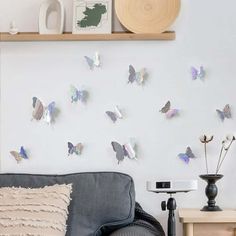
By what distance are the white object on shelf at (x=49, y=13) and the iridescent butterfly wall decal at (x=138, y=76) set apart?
45 cm

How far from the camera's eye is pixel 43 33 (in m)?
2.80

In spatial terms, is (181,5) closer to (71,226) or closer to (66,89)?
(66,89)

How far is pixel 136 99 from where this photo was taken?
9.31 ft

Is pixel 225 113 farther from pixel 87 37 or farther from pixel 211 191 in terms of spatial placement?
pixel 87 37

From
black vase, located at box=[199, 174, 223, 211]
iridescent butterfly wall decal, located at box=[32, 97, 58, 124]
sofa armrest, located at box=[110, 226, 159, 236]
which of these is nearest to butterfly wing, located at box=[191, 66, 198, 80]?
black vase, located at box=[199, 174, 223, 211]

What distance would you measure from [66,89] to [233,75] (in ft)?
3.12

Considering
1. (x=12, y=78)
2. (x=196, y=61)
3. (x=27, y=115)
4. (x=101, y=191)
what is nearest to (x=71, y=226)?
(x=101, y=191)

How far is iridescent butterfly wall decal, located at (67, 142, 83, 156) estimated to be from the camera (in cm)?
284

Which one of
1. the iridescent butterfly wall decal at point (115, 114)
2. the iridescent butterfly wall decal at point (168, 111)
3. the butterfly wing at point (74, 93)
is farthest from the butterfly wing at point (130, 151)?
the butterfly wing at point (74, 93)

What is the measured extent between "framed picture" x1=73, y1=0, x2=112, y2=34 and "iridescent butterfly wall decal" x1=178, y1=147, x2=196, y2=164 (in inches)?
31.3

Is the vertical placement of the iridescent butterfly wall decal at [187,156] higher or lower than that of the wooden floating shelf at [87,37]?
lower

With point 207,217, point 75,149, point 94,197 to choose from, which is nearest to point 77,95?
point 75,149

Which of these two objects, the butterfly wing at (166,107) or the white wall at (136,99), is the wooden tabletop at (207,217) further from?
the butterfly wing at (166,107)

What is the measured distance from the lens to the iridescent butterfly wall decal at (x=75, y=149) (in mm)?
2842
